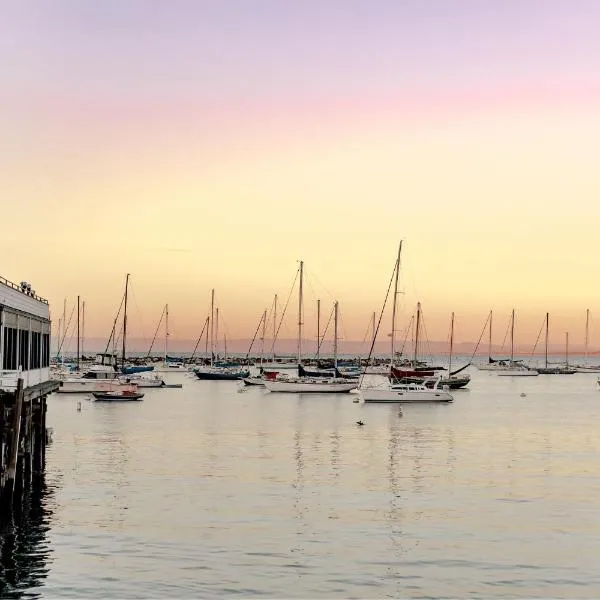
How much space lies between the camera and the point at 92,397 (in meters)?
112

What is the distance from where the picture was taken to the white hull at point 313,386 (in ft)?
402

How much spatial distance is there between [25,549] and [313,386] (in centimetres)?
9293

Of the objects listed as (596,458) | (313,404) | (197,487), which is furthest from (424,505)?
(313,404)

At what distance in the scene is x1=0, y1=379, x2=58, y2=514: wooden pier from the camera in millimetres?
33969

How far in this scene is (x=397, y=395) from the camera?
107 metres

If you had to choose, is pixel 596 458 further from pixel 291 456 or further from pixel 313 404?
pixel 313 404

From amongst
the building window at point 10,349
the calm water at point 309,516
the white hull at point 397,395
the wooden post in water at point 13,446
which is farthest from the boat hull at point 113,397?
the wooden post in water at point 13,446

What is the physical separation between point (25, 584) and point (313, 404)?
265 ft

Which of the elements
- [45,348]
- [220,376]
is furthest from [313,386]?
[45,348]

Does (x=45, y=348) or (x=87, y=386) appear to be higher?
(x=45, y=348)

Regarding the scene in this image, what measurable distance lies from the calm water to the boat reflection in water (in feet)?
0.27

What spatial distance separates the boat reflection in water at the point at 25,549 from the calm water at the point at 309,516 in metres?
0.08

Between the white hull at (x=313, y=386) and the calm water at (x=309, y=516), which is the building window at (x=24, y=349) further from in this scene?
the white hull at (x=313, y=386)

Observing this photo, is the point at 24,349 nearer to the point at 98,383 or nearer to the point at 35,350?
the point at 35,350
